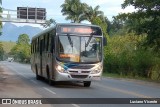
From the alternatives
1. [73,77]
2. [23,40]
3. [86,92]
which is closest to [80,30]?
[73,77]

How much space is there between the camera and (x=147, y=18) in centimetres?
3294

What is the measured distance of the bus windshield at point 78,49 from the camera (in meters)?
22.1

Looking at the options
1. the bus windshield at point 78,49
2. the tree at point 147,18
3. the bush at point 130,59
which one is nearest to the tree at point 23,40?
the bush at point 130,59

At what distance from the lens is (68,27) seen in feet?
74.5

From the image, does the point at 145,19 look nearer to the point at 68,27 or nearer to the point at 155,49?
the point at 155,49

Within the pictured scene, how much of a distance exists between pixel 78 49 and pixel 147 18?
483 inches

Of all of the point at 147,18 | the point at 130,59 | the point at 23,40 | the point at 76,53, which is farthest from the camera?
the point at 23,40

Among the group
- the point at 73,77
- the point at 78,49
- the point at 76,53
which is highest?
the point at 78,49

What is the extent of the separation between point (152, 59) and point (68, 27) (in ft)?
54.2

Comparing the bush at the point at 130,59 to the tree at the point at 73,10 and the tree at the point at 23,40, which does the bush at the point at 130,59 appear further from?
the tree at the point at 23,40

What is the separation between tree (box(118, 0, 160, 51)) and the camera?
99.6 ft

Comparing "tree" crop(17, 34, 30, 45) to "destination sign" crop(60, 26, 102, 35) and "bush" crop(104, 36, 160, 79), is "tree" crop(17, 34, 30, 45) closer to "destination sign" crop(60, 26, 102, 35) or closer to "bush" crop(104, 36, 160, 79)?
"bush" crop(104, 36, 160, 79)

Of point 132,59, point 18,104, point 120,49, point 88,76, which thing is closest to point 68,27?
point 88,76

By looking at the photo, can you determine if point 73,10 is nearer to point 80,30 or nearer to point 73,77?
point 80,30
